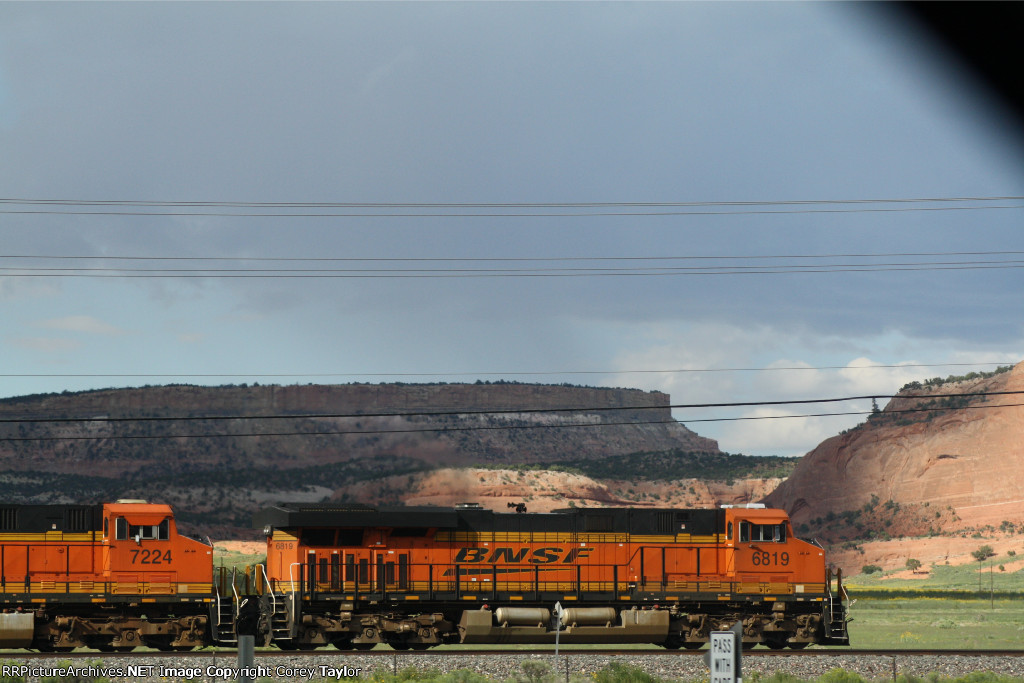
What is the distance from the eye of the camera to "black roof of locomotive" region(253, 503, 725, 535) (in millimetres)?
28250

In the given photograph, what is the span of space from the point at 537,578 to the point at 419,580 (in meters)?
3.29

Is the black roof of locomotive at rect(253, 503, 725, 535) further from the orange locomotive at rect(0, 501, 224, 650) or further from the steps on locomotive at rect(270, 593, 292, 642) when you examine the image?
the orange locomotive at rect(0, 501, 224, 650)

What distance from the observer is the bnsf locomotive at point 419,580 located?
27.2 meters

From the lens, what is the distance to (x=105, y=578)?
27.1 meters

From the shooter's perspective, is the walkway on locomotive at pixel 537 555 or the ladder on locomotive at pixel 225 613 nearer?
the ladder on locomotive at pixel 225 613

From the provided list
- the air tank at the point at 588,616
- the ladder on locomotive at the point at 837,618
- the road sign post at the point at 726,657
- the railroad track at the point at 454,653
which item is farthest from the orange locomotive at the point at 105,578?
the road sign post at the point at 726,657

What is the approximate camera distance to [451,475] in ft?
432

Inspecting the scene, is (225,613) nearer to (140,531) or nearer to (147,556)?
(147,556)

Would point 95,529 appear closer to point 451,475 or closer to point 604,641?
point 604,641

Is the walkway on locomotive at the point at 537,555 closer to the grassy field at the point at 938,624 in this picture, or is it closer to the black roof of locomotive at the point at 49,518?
the black roof of locomotive at the point at 49,518

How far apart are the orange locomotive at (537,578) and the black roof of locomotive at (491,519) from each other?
0.04 metres

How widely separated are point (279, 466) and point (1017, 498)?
98.0 m

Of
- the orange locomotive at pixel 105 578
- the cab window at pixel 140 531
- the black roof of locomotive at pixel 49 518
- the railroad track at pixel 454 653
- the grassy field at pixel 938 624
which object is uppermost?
the black roof of locomotive at pixel 49 518

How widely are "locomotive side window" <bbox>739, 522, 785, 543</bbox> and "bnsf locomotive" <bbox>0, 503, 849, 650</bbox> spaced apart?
39 mm
